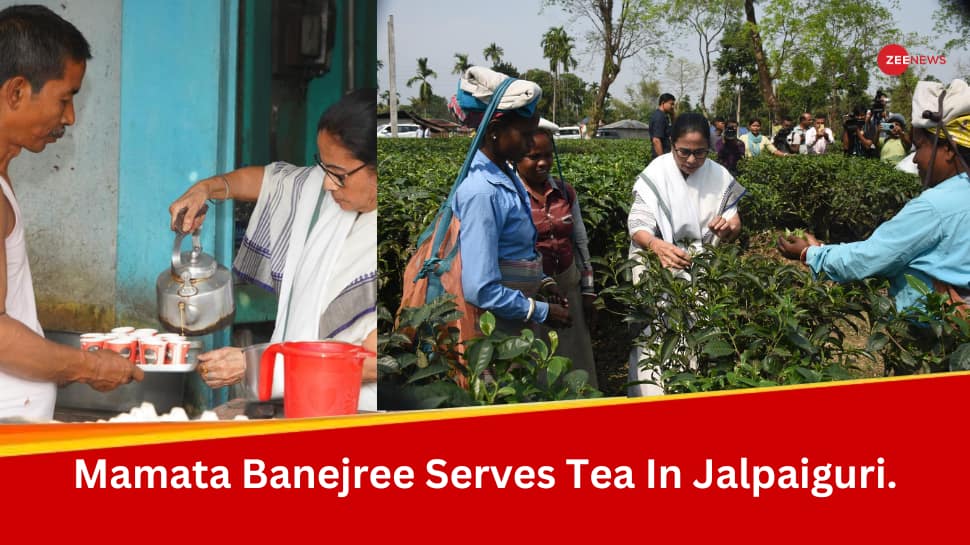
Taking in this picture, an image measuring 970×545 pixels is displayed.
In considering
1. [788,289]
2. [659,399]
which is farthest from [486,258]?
[788,289]

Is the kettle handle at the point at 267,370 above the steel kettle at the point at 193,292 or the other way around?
the other way around

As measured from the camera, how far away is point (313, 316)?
9.53 feet

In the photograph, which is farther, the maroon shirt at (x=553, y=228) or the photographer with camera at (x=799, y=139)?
the photographer with camera at (x=799, y=139)

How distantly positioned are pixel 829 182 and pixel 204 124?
18.5 ft

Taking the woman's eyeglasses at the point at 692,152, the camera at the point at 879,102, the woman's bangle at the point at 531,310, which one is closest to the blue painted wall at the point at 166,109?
the woman's bangle at the point at 531,310

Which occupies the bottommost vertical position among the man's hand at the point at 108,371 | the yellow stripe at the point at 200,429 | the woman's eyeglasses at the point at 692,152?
the yellow stripe at the point at 200,429

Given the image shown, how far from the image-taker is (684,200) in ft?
13.1

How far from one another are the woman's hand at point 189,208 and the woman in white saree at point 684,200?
6.11 ft

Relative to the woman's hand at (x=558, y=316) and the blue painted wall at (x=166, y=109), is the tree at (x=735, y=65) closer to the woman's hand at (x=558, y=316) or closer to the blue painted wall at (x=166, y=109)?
the woman's hand at (x=558, y=316)

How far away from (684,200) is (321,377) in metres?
1.93

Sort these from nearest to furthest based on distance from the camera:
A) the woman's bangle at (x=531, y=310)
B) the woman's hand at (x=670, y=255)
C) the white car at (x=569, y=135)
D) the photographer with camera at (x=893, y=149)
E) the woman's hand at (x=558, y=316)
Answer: the woman's bangle at (x=531, y=310)
the woman's hand at (x=558, y=316)
the woman's hand at (x=670, y=255)
the photographer with camera at (x=893, y=149)
the white car at (x=569, y=135)

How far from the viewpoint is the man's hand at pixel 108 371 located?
9.52 ft

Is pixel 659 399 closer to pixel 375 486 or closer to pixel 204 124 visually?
pixel 375 486

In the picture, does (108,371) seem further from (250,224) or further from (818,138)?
(818,138)
